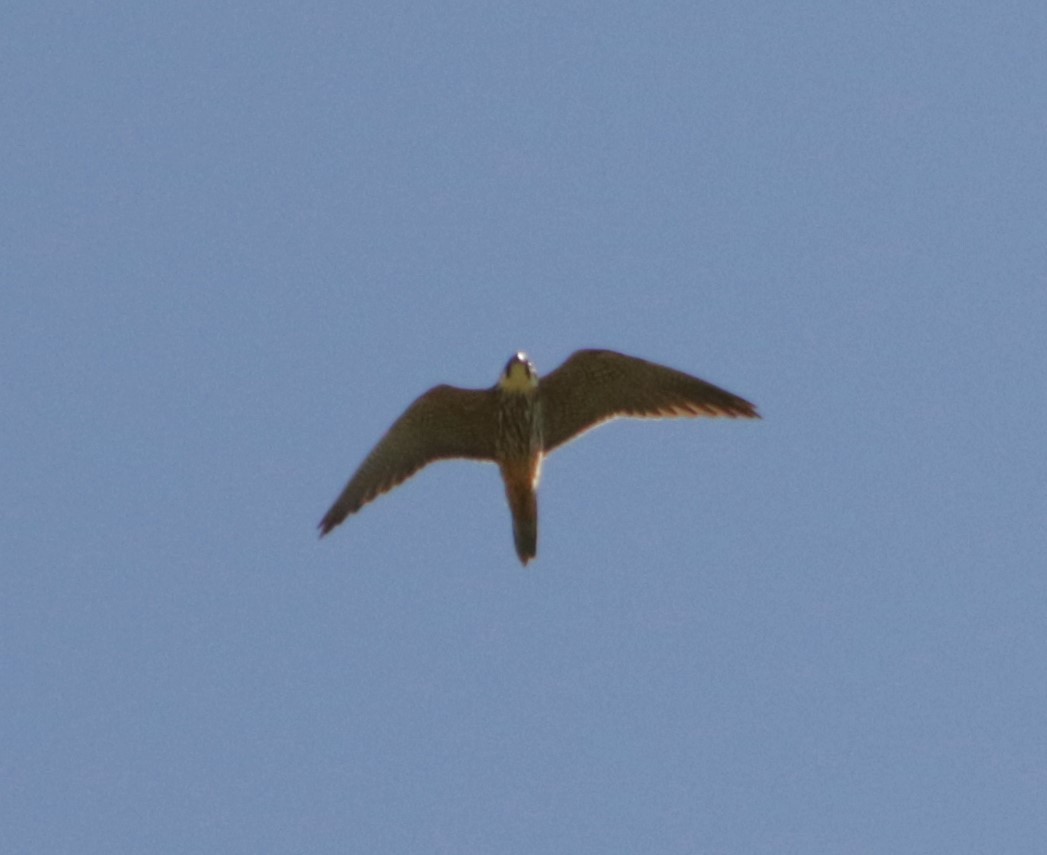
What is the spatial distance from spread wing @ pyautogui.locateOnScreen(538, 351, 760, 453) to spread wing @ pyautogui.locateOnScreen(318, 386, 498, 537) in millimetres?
430

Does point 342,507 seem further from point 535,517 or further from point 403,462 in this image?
point 535,517

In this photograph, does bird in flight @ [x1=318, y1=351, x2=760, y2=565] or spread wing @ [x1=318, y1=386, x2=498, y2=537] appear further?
spread wing @ [x1=318, y1=386, x2=498, y2=537]

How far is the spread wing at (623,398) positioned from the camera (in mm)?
15414

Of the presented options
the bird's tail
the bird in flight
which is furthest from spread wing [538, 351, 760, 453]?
the bird's tail

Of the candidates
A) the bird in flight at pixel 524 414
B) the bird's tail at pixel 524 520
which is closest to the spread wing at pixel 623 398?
the bird in flight at pixel 524 414

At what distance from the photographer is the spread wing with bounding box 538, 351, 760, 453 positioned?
607 inches

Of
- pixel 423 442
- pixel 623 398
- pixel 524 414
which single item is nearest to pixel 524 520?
pixel 524 414

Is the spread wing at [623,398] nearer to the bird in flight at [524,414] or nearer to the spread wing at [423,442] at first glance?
the bird in flight at [524,414]

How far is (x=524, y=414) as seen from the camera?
50.5ft

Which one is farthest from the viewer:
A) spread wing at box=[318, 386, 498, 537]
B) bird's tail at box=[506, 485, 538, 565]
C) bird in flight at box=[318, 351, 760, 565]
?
spread wing at box=[318, 386, 498, 537]

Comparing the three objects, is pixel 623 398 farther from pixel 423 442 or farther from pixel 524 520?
pixel 423 442

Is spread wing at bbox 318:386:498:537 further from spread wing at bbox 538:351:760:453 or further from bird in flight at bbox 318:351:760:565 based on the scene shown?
spread wing at bbox 538:351:760:453

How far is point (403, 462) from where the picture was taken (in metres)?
15.7

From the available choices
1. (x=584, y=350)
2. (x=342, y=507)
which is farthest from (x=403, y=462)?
(x=584, y=350)
